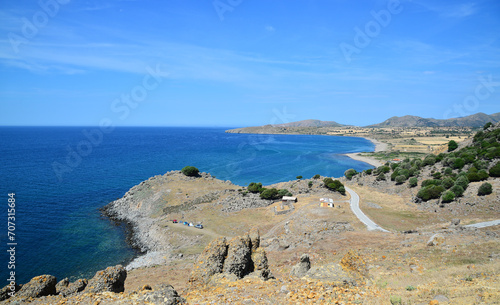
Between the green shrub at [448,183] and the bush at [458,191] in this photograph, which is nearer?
the bush at [458,191]

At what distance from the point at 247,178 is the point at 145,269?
193 feet

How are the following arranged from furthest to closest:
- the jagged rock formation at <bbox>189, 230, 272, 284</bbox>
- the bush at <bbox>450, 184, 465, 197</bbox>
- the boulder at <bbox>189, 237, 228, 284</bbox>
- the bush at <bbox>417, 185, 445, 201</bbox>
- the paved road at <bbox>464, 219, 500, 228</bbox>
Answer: the bush at <bbox>417, 185, 445, 201</bbox>
the bush at <bbox>450, 184, 465, 197</bbox>
the paved road at <bbox>464, 219, 500, 228</bbox>
the jagged rock formation at <bbox>189, 230, 272, 284</bbox>
the boulder at <bbox>189, 237, 228, 284</bbox>

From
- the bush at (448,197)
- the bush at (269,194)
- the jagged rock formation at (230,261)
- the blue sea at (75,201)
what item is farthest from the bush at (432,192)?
the blue sea at (75,201)

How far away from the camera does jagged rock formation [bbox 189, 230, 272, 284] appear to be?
1451 cm

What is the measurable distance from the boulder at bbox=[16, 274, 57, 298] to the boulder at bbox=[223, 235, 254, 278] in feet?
28.9

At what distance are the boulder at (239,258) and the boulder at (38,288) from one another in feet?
28.9

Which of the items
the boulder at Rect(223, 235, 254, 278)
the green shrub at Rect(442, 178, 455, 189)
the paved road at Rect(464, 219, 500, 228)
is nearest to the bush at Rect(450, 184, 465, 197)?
the green shrub at Rect(442, 178, 455, 189)

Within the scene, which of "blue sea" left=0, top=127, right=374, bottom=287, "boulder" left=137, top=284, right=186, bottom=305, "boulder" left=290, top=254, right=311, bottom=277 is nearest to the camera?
"boulder" left=137, top=284, right=186, bottom=305

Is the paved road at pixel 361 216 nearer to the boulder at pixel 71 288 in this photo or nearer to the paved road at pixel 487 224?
the paved road at pixel 487 224

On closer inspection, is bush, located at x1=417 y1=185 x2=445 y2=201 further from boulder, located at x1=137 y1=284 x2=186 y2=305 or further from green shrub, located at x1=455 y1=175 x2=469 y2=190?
boulder, located at x1=137 y1=284 x2=186 y2=305

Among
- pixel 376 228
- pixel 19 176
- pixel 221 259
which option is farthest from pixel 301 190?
pixel 19 176

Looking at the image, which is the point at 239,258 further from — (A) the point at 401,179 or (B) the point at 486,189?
(A) the point at 401,179

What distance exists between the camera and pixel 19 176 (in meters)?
72.6

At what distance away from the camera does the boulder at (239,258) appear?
14.8m
